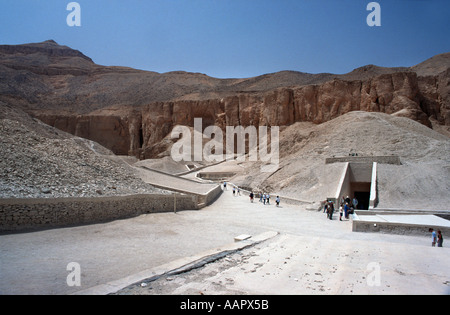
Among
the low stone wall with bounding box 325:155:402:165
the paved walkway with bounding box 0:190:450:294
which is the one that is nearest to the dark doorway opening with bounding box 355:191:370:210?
the low stone wall with bounding box 325:155:402:165

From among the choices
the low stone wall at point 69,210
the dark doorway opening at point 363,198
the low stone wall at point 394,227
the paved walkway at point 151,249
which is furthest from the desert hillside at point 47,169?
the dark doorway opening at point 363,198

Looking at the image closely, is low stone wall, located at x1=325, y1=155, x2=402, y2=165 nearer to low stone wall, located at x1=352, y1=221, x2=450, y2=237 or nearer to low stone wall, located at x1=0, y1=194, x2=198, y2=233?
low stone wall, located at x1=352, y1=221, x2=450, y2=237

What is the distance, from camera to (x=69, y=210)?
9.80 metres

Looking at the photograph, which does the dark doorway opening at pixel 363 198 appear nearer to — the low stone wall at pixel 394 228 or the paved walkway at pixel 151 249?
the paved walkway at pixel 151 249

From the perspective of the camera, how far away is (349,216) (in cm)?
1546

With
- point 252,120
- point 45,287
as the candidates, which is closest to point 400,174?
point 45,287

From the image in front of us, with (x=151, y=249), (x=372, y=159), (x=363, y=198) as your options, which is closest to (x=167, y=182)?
(x=363, y=198)

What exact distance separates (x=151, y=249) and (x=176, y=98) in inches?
2667

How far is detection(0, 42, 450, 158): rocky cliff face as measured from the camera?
41.9 metres

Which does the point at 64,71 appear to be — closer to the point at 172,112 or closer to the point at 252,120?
the point at 172,112

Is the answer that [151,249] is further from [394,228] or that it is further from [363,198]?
[363,198]

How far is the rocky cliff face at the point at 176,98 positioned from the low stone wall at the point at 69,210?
3516 centimetres

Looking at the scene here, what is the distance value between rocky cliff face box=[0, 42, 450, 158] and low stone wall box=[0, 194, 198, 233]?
115ft

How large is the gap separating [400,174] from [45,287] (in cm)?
2079
